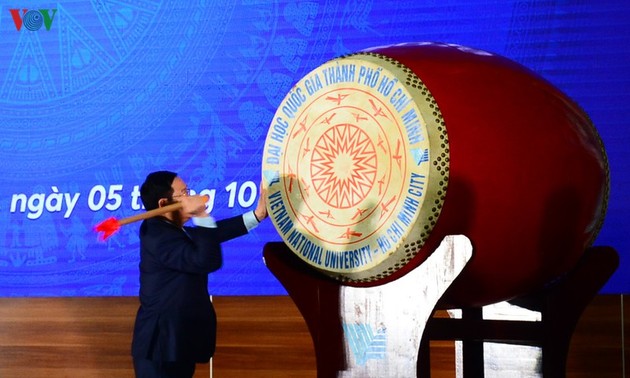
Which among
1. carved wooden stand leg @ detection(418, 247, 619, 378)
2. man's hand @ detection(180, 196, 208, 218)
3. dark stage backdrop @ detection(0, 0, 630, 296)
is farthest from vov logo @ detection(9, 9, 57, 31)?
carved wooden stand leg @ detection(418, 247, 619, 378)

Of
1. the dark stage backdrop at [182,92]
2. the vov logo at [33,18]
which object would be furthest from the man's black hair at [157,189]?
the vov logo at [33,18]

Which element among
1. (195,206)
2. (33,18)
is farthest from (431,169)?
(33,18)

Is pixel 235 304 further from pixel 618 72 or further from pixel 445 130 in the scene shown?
pixel 445 130

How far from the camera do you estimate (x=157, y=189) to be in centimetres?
270

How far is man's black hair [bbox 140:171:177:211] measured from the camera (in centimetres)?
270

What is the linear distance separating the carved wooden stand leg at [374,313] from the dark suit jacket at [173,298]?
0.76 meters

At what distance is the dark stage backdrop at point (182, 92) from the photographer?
3141 mm

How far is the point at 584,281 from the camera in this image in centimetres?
194

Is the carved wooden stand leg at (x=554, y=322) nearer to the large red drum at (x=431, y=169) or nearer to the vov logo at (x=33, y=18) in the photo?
the large red drum at (x=431, y=169)

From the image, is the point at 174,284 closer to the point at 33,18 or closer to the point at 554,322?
the point at 554,322

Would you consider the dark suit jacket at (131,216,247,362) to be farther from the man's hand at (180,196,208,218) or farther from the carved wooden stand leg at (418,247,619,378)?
the carved wooden stand leg at (418,247,619,378)

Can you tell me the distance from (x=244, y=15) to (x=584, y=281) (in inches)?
70.9

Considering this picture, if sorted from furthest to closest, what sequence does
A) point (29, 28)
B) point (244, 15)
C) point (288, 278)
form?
1. point (29, 28)
2. point (244, 15)
3. point (288, 278)

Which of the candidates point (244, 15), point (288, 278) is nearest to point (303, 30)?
point (244, 15)
